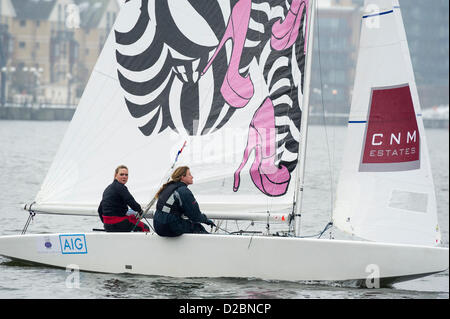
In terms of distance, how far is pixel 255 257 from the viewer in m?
8.22

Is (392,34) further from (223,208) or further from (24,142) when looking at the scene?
(24,142)

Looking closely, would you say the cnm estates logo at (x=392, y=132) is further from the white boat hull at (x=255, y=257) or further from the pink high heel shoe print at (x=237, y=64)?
the pink high heel shoe print at (x=237, y=64)

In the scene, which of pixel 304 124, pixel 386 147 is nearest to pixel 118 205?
pixel 304 124

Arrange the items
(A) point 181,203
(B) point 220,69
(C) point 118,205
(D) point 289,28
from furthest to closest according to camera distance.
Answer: (B) point 220,69 → (D) point 289,28 → (C) point 118,205 → (A) point 181,203

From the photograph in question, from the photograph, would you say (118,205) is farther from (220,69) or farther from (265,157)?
→ (220,69)

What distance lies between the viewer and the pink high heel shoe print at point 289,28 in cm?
866

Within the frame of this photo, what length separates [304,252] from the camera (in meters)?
8.13

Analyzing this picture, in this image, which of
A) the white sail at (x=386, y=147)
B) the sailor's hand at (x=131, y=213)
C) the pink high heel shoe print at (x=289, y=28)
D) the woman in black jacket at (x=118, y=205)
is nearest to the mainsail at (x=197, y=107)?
the pink high heel shoe print at (x=289, y=28)

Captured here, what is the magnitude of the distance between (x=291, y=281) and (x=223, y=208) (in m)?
1.02

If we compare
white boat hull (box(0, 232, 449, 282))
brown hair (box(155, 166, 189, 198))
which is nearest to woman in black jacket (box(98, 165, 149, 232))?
white boat hull (box(0, 232, 449, 282))

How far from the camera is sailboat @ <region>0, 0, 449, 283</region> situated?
324 inches

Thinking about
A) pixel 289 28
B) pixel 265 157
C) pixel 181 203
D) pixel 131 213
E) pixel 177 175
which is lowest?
pixel 131 213

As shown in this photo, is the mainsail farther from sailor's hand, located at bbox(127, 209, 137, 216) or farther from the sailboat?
sailor's hand, located at bbox(127, 209, 137, 216)

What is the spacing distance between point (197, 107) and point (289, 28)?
116cm
